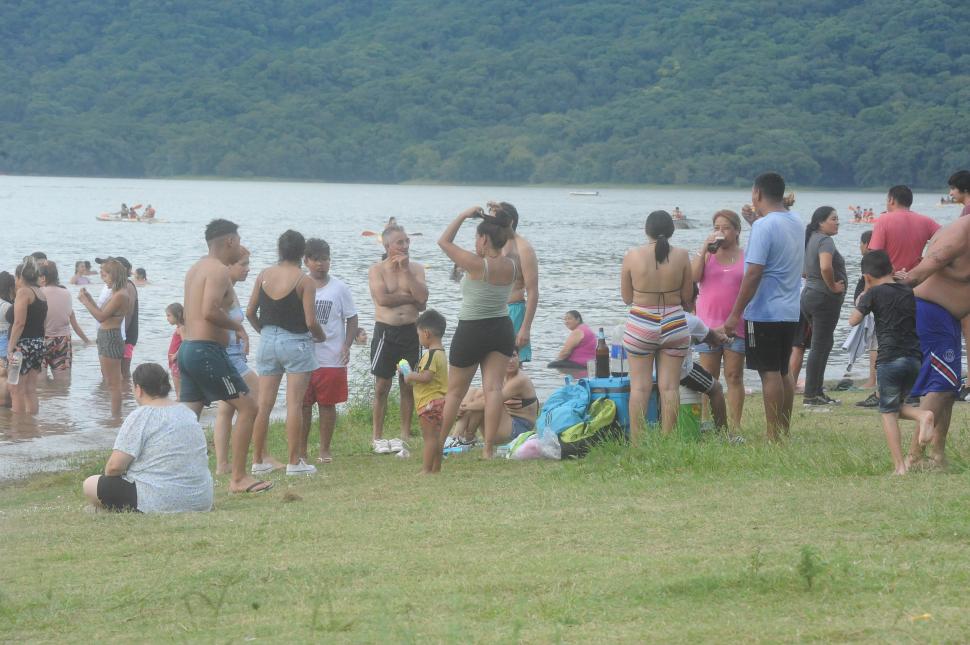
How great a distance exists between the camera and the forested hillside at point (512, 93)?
12204 cm

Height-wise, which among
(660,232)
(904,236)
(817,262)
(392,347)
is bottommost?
(392,347)

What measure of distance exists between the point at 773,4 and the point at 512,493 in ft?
511

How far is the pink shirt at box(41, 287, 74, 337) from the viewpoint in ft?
43.6

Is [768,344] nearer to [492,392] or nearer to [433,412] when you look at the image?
[492,392]

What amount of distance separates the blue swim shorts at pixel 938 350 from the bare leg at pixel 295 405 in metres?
3.93

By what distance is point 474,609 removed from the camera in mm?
4727

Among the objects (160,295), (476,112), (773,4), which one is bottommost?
(160,295)

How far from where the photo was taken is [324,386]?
369 inches

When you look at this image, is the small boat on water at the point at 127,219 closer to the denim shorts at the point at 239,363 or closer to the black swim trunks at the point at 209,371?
the denim shorts at the point at 239,363

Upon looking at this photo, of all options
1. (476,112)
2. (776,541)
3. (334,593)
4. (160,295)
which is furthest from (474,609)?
(476,112)

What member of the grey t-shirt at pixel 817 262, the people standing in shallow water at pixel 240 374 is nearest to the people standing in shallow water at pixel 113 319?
the people standing in shallow water at pixel 240 374

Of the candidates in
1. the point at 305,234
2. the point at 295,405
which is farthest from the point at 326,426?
the point at 305,234

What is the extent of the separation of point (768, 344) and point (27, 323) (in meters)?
7.53

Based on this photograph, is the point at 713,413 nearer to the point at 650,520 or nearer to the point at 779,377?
the point at 779,377
